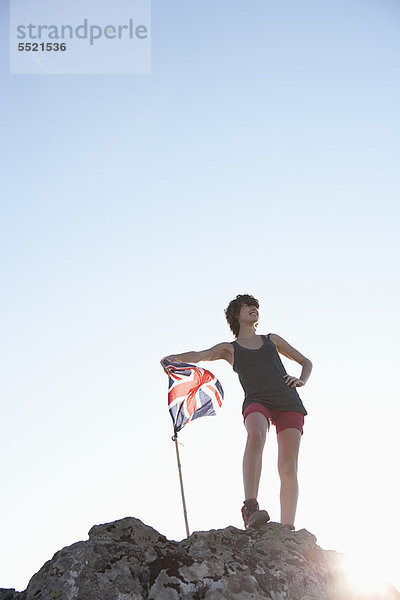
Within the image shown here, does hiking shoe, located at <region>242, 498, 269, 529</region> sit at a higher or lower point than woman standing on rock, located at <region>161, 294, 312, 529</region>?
lower

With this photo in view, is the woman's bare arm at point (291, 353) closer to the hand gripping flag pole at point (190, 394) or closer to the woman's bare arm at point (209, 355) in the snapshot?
the woman's bare arm at point (209, 355)

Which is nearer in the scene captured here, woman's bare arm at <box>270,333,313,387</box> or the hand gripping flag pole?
woman's bare arm at <box>270,333,313,387</box>

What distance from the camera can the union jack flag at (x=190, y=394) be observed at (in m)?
7.19

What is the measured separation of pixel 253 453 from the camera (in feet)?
18.1

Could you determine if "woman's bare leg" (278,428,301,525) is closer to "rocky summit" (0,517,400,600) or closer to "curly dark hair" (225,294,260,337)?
"rocky summit" (0,517,400,600)

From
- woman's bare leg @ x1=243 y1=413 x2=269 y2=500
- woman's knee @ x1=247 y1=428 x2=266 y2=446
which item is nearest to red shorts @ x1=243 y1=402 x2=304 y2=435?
woman's bare leg @ x1=243 y1=413 x2=269 y2=500

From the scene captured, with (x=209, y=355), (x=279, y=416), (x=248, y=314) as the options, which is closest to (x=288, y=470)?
(x=279, y=416)

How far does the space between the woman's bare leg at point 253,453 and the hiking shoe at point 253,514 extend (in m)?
0.09

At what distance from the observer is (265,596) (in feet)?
12.1

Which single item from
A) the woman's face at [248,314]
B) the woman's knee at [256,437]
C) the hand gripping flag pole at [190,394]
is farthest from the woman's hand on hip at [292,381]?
the hand gripping flag pole at [190,394]

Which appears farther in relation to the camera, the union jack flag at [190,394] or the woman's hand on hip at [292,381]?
the union jack flag at [190,394]

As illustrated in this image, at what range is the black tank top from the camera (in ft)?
19.8

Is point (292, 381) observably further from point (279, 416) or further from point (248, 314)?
point (248, 314)

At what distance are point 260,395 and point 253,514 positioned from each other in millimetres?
1482
